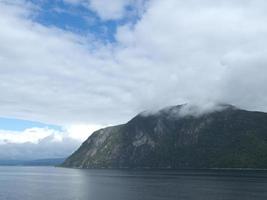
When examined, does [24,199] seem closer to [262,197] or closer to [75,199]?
[75,199]

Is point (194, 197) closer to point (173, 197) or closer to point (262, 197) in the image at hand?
point (173, 197)

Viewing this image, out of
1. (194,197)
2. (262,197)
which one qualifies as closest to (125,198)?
(194,197)

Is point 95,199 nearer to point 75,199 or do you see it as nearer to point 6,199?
point 75,199

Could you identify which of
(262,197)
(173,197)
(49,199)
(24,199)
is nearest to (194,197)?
(173,197)

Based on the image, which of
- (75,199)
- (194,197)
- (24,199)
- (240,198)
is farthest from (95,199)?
(240,198)

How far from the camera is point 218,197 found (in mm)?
194375

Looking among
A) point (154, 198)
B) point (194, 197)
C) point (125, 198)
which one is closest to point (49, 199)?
point (125, 198)

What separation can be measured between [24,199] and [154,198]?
65372 mm

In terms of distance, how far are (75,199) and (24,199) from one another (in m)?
25.9

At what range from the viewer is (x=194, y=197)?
645 ft

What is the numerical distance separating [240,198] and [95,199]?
70.7m

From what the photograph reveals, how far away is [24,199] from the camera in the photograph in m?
198

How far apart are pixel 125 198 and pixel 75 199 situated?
2502 cm

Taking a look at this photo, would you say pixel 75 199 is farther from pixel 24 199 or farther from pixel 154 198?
pixel 154 198
